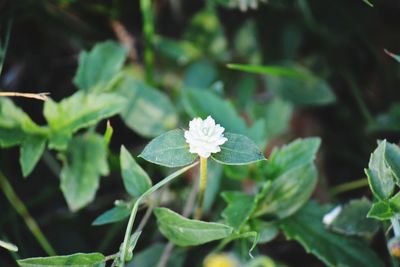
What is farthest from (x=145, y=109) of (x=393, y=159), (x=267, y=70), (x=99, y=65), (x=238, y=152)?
(x=393, y=159)

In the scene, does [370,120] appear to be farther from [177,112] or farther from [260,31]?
[177,112]

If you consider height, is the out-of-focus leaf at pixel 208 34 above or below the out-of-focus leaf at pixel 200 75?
above

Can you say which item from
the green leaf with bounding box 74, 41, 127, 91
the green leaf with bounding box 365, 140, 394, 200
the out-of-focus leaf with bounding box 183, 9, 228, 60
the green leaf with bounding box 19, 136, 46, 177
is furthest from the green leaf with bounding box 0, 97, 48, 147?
the green leaf with bounding box 365, 140, 394, 200

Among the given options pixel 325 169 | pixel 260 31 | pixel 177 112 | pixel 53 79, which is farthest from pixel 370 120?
pixel 53 79

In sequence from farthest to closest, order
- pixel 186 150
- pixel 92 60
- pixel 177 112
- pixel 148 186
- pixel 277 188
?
pixel 177 112, pixel 92 60, pixel 277 188, pixel 148 186, pixel 186 150

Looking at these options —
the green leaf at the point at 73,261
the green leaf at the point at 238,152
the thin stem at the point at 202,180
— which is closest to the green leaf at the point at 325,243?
the thin stem at the point at 202,180

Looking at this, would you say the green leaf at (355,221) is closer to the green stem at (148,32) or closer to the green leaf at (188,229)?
the green leaf at (188,229)

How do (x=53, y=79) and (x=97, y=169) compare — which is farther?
(x=53, y=79)

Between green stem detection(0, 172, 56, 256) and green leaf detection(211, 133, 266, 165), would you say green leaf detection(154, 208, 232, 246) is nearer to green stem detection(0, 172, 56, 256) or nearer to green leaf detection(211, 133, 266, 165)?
green leaf detection(211, 133, 266, 165)
